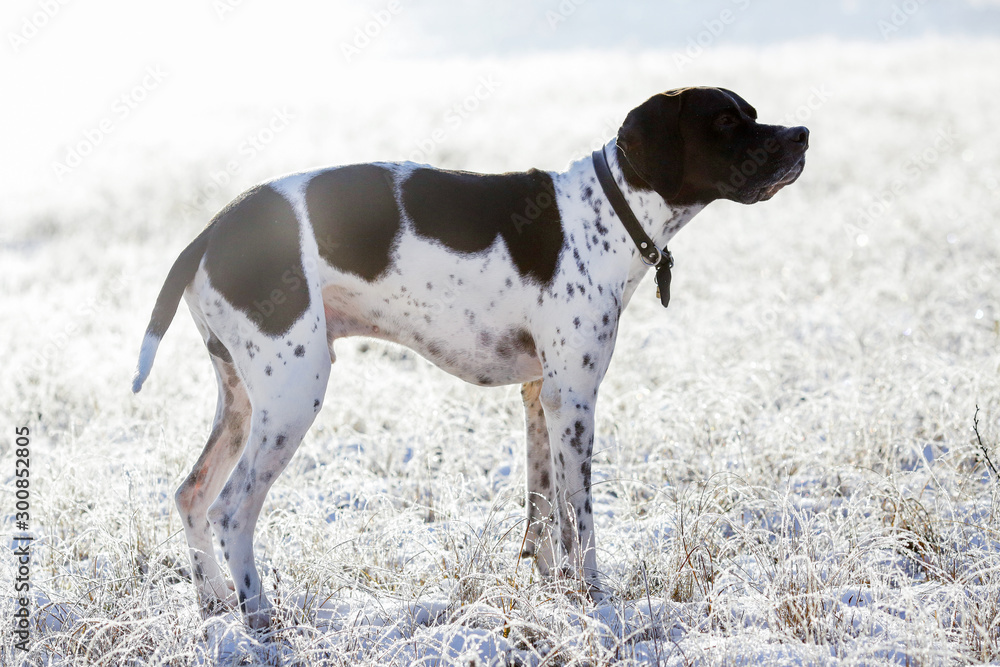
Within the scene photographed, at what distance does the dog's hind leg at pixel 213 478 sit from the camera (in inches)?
113

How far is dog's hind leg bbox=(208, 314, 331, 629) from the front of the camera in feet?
8.80

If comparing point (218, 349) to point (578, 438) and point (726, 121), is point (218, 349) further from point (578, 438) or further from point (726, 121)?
point (726, 121)

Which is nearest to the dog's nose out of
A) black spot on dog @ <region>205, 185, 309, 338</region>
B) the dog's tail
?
black spot on dog @ <region>205, 185, 309, 338</region>

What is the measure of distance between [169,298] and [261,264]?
0.34 meters

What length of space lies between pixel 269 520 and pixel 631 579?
1.45m

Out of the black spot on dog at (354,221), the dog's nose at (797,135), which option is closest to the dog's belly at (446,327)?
the black spot on dog at (354,221)

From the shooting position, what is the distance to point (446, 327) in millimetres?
2938

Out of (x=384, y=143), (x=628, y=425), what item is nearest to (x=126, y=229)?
(x=384, y=143)

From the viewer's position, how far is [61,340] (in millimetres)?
5910

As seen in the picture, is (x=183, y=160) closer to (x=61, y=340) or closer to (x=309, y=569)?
(x=61, y=340)

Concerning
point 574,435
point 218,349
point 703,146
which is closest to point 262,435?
point 218,349

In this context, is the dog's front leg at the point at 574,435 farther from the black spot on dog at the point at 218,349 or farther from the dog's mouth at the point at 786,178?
the black spot on dog at the point at 218,349

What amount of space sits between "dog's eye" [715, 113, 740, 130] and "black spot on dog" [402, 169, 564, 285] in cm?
65

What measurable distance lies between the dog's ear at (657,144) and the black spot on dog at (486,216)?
0.34 meters
